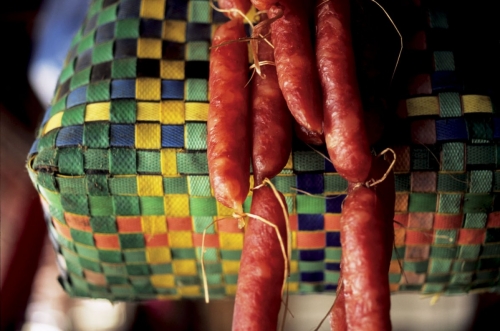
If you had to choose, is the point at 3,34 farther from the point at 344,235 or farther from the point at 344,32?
the point at 344,235

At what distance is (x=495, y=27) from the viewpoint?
853 mm

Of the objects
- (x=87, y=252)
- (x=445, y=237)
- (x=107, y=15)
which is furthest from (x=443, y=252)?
(x=107, y=15)

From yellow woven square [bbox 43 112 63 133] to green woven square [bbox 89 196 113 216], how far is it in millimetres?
166

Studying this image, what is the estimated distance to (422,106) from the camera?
798 millimetres

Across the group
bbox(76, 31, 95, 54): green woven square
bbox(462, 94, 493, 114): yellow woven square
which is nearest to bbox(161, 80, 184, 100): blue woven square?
bbox(76, 31, 95, 54): green woven square

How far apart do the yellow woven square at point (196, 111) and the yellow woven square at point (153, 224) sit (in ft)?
0.70

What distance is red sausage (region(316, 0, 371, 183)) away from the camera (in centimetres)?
63

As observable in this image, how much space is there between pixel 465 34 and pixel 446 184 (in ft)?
1.01

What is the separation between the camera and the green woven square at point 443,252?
34.4 inches

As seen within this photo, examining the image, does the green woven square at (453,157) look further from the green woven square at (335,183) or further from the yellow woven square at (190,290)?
the yellow woven square at (190,290)

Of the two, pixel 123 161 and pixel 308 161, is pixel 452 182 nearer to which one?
pixel 308 161

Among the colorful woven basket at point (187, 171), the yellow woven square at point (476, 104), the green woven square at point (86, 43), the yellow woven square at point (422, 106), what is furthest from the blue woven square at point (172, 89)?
the yellow woven square at point (476, 104)

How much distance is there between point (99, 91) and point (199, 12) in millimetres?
272

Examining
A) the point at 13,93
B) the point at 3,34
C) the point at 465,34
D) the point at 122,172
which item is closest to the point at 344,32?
the point at 465,34
